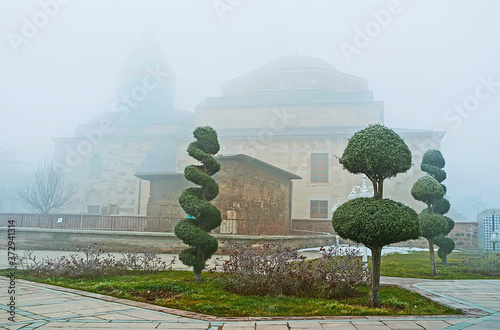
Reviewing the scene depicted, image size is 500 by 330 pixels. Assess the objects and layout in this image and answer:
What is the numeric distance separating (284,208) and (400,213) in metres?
15.8

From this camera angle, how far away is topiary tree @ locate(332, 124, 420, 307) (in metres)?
5.15

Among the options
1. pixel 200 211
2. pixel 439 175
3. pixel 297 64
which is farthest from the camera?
pixel 297 64

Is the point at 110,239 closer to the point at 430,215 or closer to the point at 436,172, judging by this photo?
the point at 430,215

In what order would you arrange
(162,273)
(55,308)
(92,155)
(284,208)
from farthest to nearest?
(92,155) → (284,208) → (162,273) → (55,308)

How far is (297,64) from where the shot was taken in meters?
35.6

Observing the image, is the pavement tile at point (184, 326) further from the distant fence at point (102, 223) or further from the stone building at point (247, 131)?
the stone building at point (247, 131)

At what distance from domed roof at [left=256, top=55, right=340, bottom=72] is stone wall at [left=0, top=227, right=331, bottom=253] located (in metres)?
22.7

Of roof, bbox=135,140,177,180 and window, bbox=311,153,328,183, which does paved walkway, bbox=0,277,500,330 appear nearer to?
window, bbox=311,153,328,183

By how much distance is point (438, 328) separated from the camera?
4062 mm

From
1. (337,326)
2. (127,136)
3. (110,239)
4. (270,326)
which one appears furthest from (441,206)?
(127,136)

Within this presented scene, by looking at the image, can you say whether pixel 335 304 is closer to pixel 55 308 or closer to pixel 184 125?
pixel 55 308

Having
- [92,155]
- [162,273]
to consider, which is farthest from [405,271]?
[92,155]

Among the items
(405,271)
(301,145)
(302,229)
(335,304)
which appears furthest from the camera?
(301,145)

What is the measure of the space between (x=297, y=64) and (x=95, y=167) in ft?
69.0
